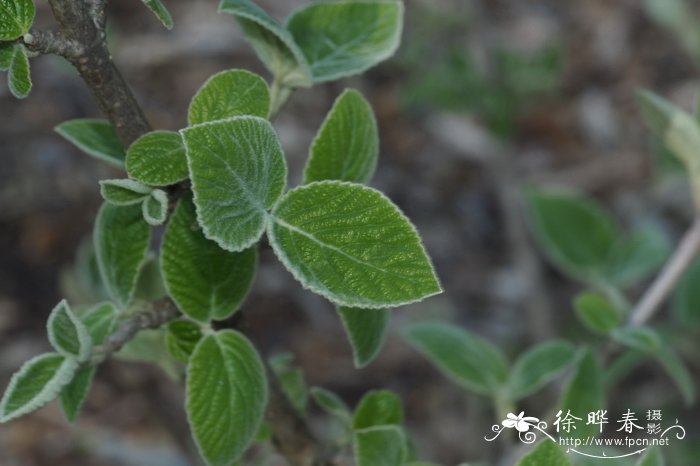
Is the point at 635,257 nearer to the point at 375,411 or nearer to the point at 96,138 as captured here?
the point at 375,411

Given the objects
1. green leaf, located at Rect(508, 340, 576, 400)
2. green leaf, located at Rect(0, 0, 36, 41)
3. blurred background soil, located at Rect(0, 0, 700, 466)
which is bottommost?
blurred background soil, located at Rect(0, 0, 700, 466)

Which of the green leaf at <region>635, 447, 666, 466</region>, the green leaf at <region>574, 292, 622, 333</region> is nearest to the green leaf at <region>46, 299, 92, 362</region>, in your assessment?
the green leaf at <region>635, 447, 666, 466</region>

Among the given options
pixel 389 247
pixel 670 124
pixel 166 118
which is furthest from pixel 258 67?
pixel 389 247

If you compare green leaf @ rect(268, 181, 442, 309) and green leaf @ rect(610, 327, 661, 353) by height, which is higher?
green leaf @ rect(268, 181, 442, 309)

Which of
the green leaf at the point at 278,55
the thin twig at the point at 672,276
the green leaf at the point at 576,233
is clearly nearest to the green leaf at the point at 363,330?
the green leaf at the point at 278,55

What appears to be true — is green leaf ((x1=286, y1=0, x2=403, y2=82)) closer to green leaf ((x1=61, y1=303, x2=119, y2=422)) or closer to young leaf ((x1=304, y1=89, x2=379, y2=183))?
young leaf ((x1=304, y1=89, x2=379, y2=183))

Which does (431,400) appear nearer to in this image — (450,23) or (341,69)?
(450,23)

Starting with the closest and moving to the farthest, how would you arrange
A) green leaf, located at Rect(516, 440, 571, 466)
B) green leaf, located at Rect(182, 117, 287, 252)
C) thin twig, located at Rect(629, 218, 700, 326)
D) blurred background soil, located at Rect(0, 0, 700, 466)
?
1. green leaf, located at Rect(182, 117, 287, 252)
2. green leaf, located at Rect(516, 440, 571, 466)
3. thin twig, located at Rect(629, 218, 700, 326)
4. blurred background soil, located at Rect(0, 0, 700, 466)
